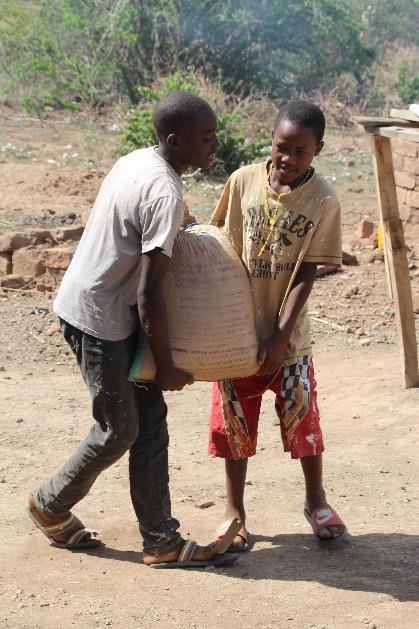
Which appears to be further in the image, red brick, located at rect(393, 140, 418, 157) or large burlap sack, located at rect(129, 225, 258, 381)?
red brick, located at rect(393, 140, 418, 157)

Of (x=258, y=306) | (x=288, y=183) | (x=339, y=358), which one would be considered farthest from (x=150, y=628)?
(x=339, y=358)

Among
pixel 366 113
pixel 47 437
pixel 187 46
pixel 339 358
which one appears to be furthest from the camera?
pixel 366 113

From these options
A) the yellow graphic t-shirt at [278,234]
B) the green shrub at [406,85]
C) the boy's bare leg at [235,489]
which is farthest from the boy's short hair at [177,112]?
the green shrub at [406,85]

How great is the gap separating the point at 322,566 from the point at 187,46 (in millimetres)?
13482

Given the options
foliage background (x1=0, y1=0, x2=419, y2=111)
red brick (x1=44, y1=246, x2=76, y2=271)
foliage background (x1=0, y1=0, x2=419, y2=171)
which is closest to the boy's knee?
red brick (x1=44, y1=246, x2=76, y2=271)

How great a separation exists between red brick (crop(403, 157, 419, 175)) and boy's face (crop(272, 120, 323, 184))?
17.5 feet

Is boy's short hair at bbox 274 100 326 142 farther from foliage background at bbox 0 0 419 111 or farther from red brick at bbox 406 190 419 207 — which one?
foliage background at bbox 0 0 419 111

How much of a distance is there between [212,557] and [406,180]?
5.74 m

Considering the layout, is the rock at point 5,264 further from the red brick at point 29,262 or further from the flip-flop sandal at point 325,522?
the flip-flop sandal at point 325,522

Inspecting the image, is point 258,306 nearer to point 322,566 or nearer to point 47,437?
point 322,566

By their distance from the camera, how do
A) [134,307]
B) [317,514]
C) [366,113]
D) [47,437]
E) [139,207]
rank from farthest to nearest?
[366,113], [47,437], [317,514], [134,307], [139,207]

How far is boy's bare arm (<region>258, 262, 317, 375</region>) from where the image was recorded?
125 inches

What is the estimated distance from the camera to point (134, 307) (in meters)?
3.05

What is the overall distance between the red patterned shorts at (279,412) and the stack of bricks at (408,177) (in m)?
5.27
